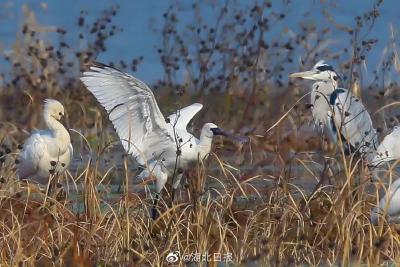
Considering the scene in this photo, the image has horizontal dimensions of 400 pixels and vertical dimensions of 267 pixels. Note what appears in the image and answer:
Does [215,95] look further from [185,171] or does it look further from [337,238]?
[337,238]

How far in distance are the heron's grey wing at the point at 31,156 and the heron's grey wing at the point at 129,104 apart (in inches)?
33.5

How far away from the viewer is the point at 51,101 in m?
9.56

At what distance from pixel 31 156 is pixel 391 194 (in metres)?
3.07

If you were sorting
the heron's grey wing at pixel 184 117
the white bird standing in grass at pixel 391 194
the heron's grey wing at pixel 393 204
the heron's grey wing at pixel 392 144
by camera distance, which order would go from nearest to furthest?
1. the white bird standing in grass at pixel 391 194
2. the heron's grey wing at pixel 393 204
3. the heron's grey wing at pixel 392 144
4. the heron's grey wing at pixel 184 117

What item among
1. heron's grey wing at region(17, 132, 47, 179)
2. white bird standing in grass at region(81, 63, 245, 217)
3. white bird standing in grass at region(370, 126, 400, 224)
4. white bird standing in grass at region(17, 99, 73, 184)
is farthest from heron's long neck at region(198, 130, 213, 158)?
heron's grey wing at region(17, 132, 47, 179)

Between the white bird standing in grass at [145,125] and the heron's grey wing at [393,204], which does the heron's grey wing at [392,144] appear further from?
the heron's grey wing at [393,204]

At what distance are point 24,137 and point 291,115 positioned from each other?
8.27 feet

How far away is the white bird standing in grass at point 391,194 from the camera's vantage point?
264 inches

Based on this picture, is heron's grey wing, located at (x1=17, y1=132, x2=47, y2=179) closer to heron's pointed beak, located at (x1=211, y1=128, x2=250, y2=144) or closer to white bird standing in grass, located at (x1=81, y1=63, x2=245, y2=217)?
white bird standing in grass, located at (x1=81, y1=63, x2=245, y2=217)

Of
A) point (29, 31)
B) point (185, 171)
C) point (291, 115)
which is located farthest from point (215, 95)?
point (185, 171)

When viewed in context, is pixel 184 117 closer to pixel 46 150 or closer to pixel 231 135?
pixel 231 135

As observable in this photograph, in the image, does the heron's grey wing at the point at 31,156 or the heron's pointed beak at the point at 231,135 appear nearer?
the heron's pointed beak at the point at 231,135

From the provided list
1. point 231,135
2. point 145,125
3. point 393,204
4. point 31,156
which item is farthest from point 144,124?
point 393,204

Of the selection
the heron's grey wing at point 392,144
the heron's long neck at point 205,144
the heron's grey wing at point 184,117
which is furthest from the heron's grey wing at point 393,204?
the heron's grey wing at point 184,117
